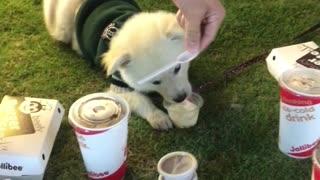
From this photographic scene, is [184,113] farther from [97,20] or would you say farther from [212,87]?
[97,20]

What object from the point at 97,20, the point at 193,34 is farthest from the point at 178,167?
the point at 97,20

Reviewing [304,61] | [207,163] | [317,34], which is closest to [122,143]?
[207,163]

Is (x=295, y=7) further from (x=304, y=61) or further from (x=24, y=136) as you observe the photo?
(x=24, y=136)

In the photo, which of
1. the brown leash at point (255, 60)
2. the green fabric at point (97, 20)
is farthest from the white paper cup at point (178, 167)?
the green fabric at point (97, 20)

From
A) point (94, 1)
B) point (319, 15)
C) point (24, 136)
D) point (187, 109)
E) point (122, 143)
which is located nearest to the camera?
point (122, 143)

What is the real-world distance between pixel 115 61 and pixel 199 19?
0.38 m

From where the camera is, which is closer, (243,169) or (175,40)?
(243,169)

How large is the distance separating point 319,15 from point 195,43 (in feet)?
3.13

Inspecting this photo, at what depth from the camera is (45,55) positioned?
89.9 inches

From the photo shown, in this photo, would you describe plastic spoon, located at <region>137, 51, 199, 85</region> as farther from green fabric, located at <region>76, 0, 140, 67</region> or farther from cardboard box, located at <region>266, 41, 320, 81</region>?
cardboard box, located at <region>266, 41, 320, 81</region>

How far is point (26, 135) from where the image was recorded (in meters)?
1.70

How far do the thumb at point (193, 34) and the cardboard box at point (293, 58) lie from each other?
44cm

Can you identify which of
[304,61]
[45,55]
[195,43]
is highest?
[195,43]

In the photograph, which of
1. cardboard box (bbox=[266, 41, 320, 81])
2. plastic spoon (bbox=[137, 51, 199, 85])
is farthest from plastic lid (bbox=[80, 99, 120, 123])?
cardboard box (bbox=[266, 41, 320, 81])
